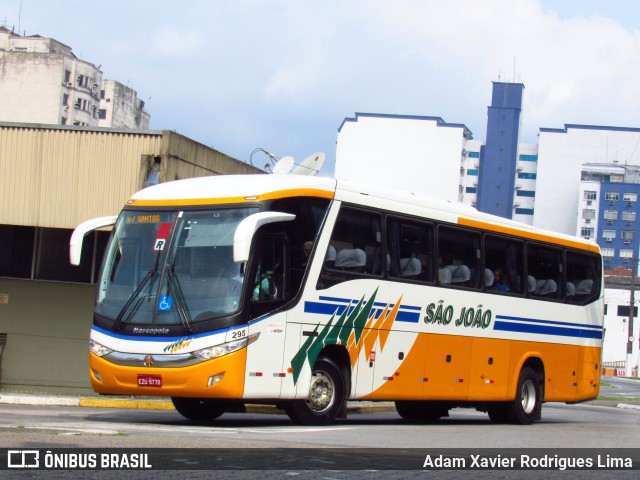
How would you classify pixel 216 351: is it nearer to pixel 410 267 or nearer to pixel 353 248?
pixel 353 248

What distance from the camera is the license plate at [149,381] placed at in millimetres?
13695

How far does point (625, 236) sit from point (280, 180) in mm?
123904

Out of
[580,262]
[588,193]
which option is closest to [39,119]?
[588,193]

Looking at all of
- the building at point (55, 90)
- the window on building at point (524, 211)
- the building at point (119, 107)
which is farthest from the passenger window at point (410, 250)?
the window on building at point (524, 211)

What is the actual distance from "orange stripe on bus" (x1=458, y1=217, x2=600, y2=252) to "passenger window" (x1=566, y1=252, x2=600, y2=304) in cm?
17

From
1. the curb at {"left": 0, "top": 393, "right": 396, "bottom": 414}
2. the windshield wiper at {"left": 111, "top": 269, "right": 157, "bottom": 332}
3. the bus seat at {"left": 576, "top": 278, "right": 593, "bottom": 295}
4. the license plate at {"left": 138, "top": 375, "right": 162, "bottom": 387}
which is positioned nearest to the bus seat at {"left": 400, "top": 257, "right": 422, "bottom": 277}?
the windshield wiper at {"left": 111, "top": 269, "right": 157, "bottom": 332}

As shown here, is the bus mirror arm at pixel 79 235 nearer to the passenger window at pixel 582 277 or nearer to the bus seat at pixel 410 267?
the bus seat at pixel 410 267

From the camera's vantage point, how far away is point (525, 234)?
19.7 meters

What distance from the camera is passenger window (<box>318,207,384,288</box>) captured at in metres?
15.1

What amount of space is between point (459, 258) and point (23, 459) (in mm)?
10345

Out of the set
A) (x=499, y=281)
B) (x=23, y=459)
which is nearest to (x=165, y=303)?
(x=23, y=459)

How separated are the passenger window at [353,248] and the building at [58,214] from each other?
24.9 feet

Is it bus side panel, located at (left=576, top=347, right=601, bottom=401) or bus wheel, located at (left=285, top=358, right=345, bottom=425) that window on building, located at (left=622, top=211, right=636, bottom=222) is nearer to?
bus side panel, located at (left=576, top=347, right=601, bottom=401)

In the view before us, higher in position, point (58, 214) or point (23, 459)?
point (58, 214)
